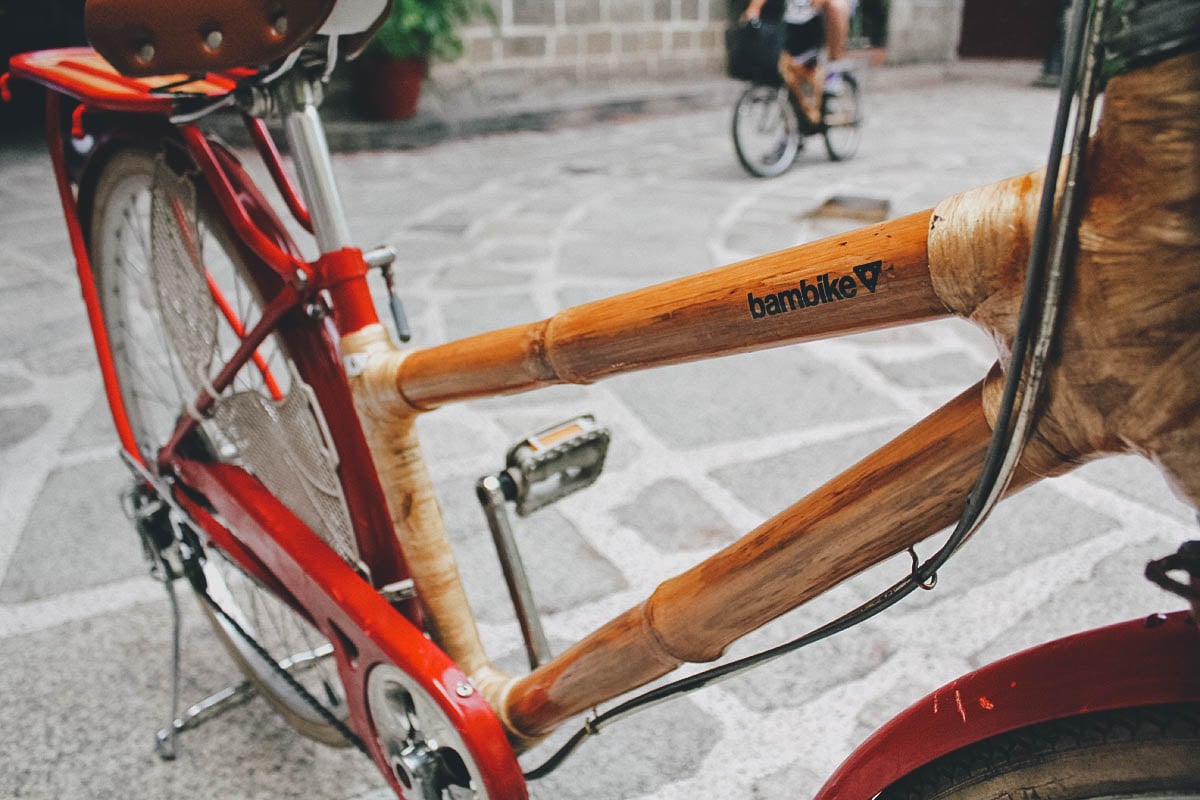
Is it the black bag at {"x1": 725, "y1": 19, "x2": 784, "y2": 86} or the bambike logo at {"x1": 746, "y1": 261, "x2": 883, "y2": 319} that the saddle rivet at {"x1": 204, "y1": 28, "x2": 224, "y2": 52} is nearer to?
the bambike logo at {"x1": 746, "y1": 261, "x2": 883, "y2": 319}

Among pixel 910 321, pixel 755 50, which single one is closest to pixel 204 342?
pixel 910 321

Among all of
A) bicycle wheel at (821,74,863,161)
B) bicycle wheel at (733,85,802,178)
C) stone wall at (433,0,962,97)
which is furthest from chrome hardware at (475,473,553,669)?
stone wall at (433,0,962,97)

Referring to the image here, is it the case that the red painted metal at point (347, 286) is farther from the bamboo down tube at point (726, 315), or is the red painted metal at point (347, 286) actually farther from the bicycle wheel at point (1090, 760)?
the bicycle wheel at point (1090, 760)

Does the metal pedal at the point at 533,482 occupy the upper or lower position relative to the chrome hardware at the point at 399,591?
upper

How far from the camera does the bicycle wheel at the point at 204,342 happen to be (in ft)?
4.23

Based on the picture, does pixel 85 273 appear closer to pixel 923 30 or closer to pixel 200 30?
pixel 200 30

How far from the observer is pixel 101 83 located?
4.46ft

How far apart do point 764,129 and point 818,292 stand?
17.6 ft

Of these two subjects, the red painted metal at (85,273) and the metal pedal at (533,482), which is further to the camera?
the red painted metal at (85,273)

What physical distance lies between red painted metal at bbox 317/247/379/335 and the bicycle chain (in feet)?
1.91

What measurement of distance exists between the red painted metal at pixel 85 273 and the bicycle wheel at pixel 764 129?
4.25m

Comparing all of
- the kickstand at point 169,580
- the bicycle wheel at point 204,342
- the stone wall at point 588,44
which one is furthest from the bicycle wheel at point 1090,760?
the stone wall at point 588,44

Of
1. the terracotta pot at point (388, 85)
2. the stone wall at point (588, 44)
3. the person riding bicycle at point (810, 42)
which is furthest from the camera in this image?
the stone wall at point (588, 44)

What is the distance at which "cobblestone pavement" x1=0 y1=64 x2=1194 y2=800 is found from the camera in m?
1.51
